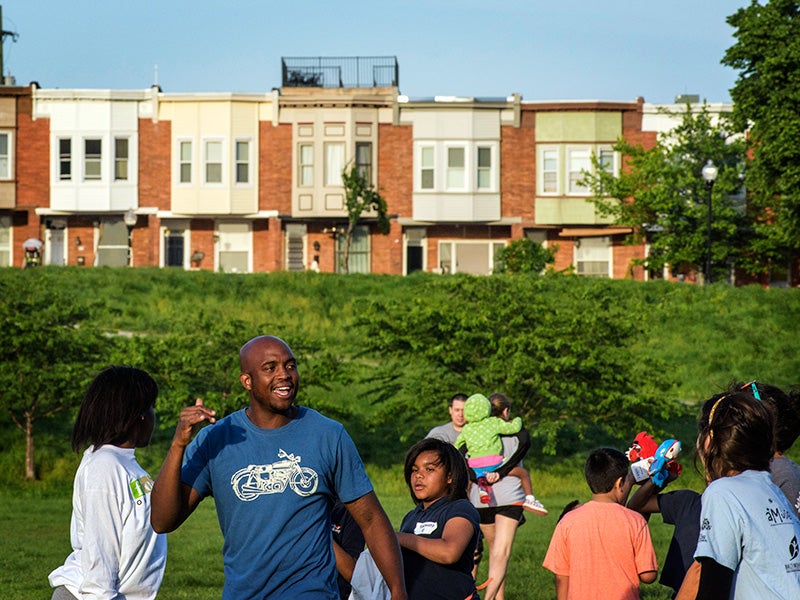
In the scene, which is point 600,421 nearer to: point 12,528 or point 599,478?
point 12,528

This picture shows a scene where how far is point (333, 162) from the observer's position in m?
53.1

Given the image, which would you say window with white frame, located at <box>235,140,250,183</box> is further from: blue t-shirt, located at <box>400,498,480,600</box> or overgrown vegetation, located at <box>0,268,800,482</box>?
blue t-shirt, located at <box>400,498,480,600</box>

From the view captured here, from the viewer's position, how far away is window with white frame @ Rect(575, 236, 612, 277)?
53344 mm

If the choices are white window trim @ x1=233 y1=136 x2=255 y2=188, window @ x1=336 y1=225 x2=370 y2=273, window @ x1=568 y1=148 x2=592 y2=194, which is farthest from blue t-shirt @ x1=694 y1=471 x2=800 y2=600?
white window trim @ x1=233 y1=136 x2=255 y2=188

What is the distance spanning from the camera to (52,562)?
598 inches

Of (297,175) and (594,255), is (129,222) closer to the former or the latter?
(297,175)

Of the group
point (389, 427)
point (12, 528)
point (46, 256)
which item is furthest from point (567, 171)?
point (12, 528)

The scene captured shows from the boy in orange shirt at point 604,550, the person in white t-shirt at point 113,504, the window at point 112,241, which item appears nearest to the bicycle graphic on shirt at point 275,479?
the person in white t-shirt at point 113,504

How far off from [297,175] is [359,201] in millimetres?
3250

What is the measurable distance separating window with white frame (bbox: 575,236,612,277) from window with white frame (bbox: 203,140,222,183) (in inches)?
592

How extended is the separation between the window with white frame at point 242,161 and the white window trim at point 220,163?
0.51m

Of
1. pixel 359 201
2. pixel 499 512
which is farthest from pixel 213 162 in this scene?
pixel 499 512

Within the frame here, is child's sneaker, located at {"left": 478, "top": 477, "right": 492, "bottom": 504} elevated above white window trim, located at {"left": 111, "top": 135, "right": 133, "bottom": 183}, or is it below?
below

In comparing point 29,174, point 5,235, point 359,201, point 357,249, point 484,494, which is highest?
point 29,174
